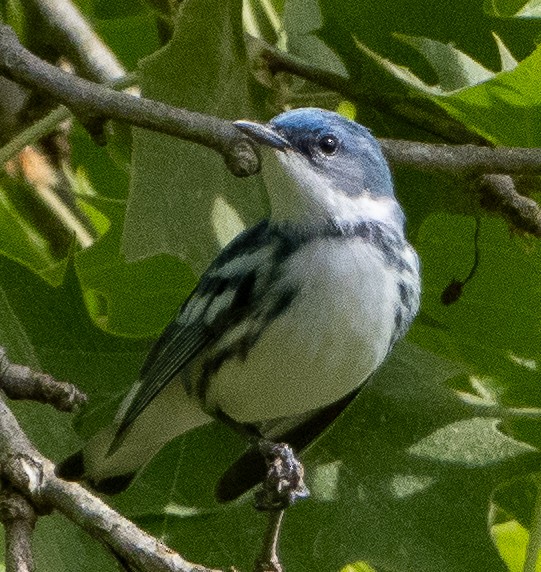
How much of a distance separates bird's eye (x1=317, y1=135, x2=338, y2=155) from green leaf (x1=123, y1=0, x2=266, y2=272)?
12cm

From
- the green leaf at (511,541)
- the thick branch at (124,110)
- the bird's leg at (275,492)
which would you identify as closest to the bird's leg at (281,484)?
the bird's leg at (275,492)

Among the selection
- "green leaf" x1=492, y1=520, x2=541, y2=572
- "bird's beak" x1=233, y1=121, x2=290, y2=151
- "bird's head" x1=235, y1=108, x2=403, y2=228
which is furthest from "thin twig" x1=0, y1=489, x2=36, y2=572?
"green leaf" x1=492, y1=520, x2=541, y2=572

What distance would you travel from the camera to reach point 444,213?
6.93ft

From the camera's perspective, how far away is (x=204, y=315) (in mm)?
2043

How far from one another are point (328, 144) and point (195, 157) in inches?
10.1

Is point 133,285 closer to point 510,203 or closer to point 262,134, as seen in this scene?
point 262,134

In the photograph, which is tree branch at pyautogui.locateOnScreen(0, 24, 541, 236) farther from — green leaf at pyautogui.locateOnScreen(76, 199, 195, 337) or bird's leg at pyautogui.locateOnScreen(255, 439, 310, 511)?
bird's leg at pyautogui.locateOnScreen(255, 439, 310, 511)

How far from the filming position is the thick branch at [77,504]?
1336 millimetres

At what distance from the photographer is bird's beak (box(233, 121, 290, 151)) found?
5.93 ft

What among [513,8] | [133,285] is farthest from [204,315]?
[513,8]

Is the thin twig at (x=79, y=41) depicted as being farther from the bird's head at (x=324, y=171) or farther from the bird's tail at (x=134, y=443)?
the bird's tail at (x=134, y=443)

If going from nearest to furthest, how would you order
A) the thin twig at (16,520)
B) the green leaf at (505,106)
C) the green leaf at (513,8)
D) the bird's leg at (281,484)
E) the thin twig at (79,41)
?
1. the thin twig at (16,520)
2. the bird's leg at (281,484)
3. the green leaf at (505,106)
4. the green leaf at (513,8)
5. the thin twig at (79,41)

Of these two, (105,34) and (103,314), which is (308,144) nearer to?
(103,314)

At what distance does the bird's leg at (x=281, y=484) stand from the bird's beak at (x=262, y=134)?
1.47ft
